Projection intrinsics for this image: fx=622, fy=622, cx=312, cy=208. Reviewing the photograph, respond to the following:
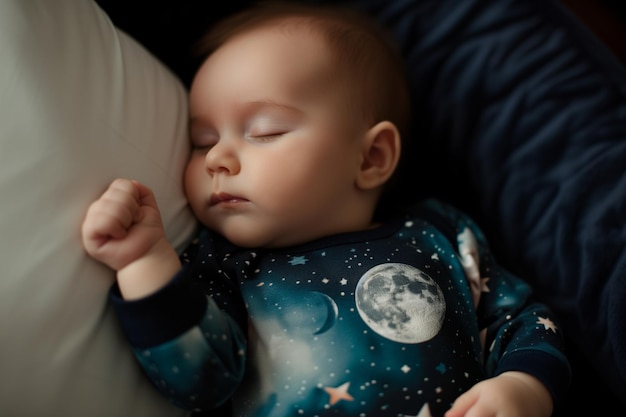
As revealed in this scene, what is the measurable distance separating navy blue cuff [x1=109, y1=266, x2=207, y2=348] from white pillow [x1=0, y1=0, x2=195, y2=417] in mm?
33

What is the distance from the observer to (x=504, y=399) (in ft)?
2.55

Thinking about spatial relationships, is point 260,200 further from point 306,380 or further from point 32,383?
point 32,383

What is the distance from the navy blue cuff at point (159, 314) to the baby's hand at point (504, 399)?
1.14 ft

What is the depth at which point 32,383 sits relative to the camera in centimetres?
65

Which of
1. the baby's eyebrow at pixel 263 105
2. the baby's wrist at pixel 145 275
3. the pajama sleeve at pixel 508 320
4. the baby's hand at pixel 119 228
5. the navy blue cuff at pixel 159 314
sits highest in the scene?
the baby's eyebrow at pixel 263 105

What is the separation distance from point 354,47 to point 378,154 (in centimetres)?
18

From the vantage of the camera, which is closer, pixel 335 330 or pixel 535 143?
pixel 335 330

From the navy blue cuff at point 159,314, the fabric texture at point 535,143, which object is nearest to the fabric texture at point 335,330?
the navy blue cuff at point 159,314

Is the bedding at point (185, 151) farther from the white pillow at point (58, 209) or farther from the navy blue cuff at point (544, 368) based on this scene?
the navy blue cuff at point (544, 368)

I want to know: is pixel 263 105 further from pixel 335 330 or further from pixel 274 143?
pixel 335 330

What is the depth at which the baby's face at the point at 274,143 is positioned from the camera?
0.88 meters

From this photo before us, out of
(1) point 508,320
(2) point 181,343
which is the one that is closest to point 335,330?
(2) point 181,343

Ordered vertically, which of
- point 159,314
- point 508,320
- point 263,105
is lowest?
point 508,320

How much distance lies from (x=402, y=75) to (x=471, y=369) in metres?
0.55
